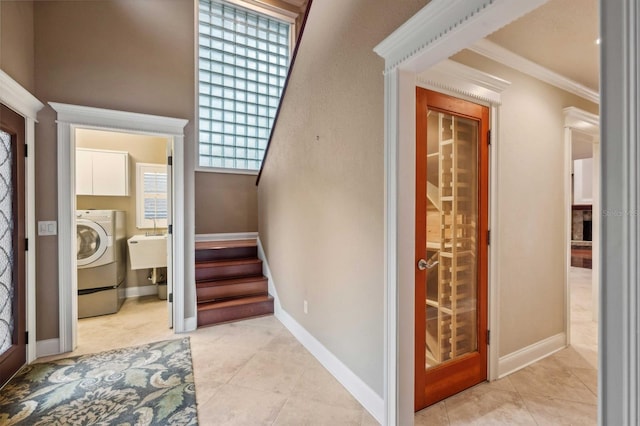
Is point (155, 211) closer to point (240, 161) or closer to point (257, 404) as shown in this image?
point (240, 161)

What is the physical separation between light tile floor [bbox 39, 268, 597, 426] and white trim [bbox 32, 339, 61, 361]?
13cm

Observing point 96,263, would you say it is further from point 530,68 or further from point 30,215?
point 530,68

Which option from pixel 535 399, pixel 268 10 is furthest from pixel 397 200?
pixel 268 10

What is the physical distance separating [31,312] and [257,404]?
2.09m

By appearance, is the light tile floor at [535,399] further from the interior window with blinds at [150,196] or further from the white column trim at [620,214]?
the interior window with blinds at [150,196]

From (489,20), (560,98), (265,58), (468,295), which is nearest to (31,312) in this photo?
(468,295)

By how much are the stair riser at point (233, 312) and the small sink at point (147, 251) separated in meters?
1.18

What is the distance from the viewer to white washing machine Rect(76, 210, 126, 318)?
341 cm

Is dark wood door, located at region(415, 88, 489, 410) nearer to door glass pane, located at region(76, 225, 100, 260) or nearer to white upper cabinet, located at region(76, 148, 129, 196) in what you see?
door glass pane, located at region(76, 225, 100, 260)

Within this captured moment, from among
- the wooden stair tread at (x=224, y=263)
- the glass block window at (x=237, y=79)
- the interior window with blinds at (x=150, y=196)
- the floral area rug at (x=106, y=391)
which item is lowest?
the floral area rug at (x=106, y=391)

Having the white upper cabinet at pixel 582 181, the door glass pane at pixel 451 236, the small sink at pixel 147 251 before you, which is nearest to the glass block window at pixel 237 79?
the small sink at pixel 147 251

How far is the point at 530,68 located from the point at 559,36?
33 centimetres

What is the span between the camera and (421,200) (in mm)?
1723

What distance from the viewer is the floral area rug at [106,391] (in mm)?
1725
